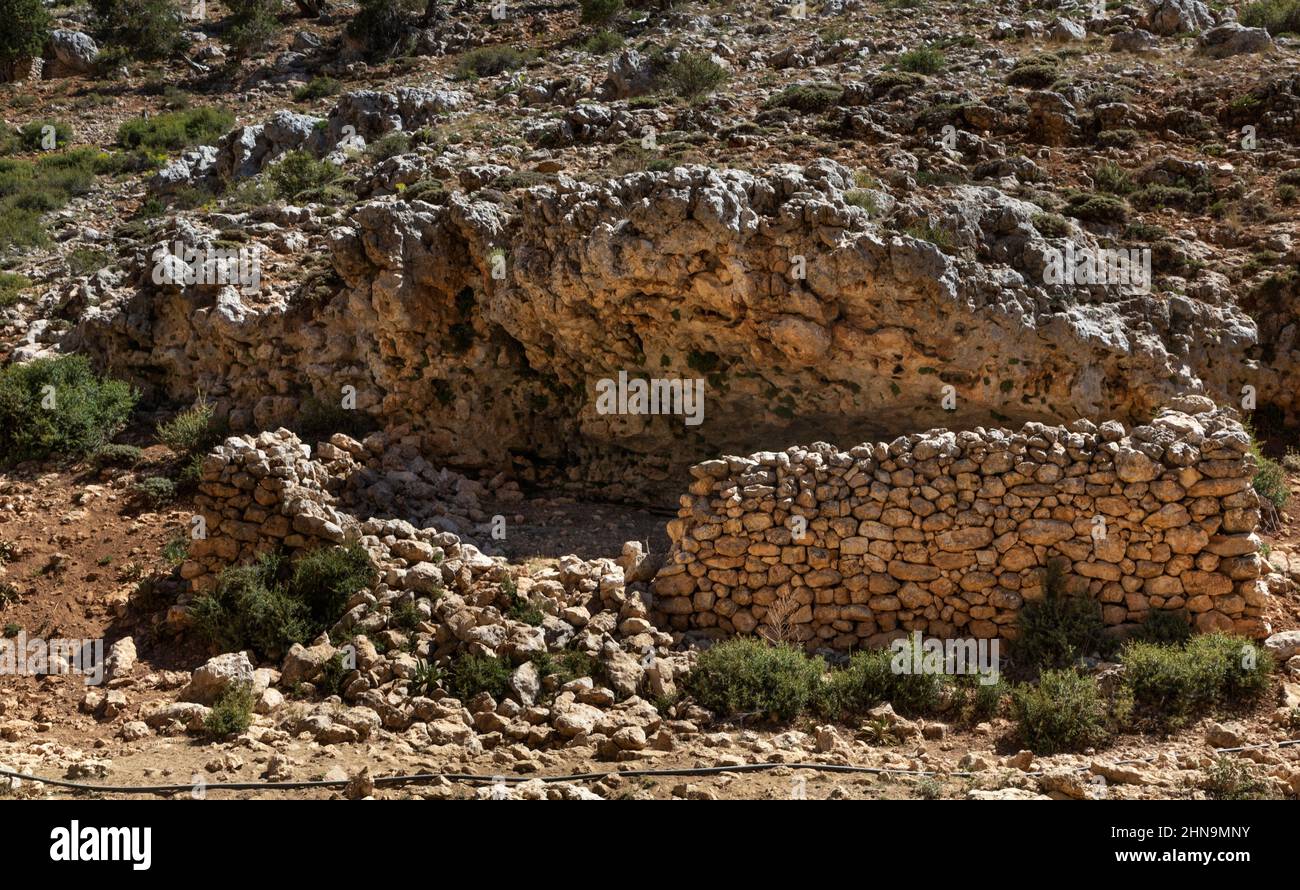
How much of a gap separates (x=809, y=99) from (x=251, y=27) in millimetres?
17373

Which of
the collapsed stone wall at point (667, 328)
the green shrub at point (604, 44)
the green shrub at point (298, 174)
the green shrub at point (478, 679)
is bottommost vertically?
the green shrub at point (478, 679)

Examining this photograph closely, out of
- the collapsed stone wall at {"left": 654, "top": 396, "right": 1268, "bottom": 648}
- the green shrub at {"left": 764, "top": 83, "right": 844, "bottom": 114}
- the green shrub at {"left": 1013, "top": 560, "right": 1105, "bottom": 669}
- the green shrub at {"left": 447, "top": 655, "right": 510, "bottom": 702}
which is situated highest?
the green shrub at {"left": 764, "top": 83, "right": 844, "bottom": 114}

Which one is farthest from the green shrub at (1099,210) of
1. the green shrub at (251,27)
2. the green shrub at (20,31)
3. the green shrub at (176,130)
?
the green shrub at (20,31)

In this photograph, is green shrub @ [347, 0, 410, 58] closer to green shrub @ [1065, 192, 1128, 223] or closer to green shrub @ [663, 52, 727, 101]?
green shrub @ [663, 52, 727, 101]

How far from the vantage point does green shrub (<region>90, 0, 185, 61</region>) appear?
2789 centimetres

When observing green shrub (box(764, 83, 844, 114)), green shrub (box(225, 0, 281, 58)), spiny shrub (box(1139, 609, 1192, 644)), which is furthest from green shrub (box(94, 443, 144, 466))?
green shrub (box(225, 0, 281, 58))

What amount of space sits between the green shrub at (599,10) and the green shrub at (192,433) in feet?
49.4

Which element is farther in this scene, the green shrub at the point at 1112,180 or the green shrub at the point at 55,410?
the green shrub at the point at 1112,180

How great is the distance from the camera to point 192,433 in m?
12.7

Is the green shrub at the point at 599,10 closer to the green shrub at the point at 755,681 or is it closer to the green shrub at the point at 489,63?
the green shrub at the point at 489,63

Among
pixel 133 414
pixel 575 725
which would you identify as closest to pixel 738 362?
pixel 575 725

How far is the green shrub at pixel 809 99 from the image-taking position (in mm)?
16438

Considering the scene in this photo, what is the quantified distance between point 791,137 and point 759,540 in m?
7.50

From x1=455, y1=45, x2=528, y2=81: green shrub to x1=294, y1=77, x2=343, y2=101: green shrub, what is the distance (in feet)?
9.58
